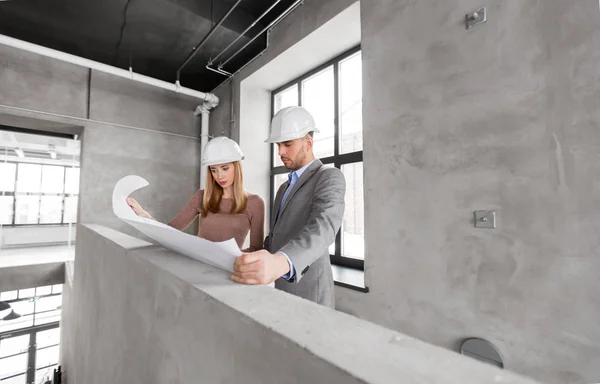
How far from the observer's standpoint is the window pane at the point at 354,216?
2.96 metres

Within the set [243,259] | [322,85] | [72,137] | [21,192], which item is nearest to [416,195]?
[243,259]

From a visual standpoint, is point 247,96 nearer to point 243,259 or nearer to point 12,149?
point 243,259

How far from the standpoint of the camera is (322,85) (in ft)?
11.6

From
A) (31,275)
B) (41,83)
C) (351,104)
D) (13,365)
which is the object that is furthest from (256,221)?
(13,365)

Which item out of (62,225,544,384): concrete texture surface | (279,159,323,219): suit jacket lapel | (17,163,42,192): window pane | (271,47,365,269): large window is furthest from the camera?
(17,163,42,192): window pane

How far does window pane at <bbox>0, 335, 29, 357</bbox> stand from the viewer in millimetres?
7262

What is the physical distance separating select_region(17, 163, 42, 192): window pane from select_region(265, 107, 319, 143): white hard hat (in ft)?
32.9

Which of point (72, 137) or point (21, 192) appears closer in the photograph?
point (72, 137)

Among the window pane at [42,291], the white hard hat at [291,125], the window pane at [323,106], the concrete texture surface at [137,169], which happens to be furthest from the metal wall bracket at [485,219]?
the window pane at [42,291]

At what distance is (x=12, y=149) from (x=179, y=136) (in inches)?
232

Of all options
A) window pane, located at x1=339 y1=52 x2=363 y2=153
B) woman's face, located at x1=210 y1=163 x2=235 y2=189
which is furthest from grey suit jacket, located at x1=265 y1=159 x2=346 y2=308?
window pane, located at x1=339 y1=52 x2=363 y2=153

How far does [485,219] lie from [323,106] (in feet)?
7.76

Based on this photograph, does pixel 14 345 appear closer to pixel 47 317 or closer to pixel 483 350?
pixel 47 317

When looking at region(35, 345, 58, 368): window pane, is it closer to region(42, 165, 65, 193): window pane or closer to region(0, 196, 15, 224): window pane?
region(0, 196, 15, 224): window pane
